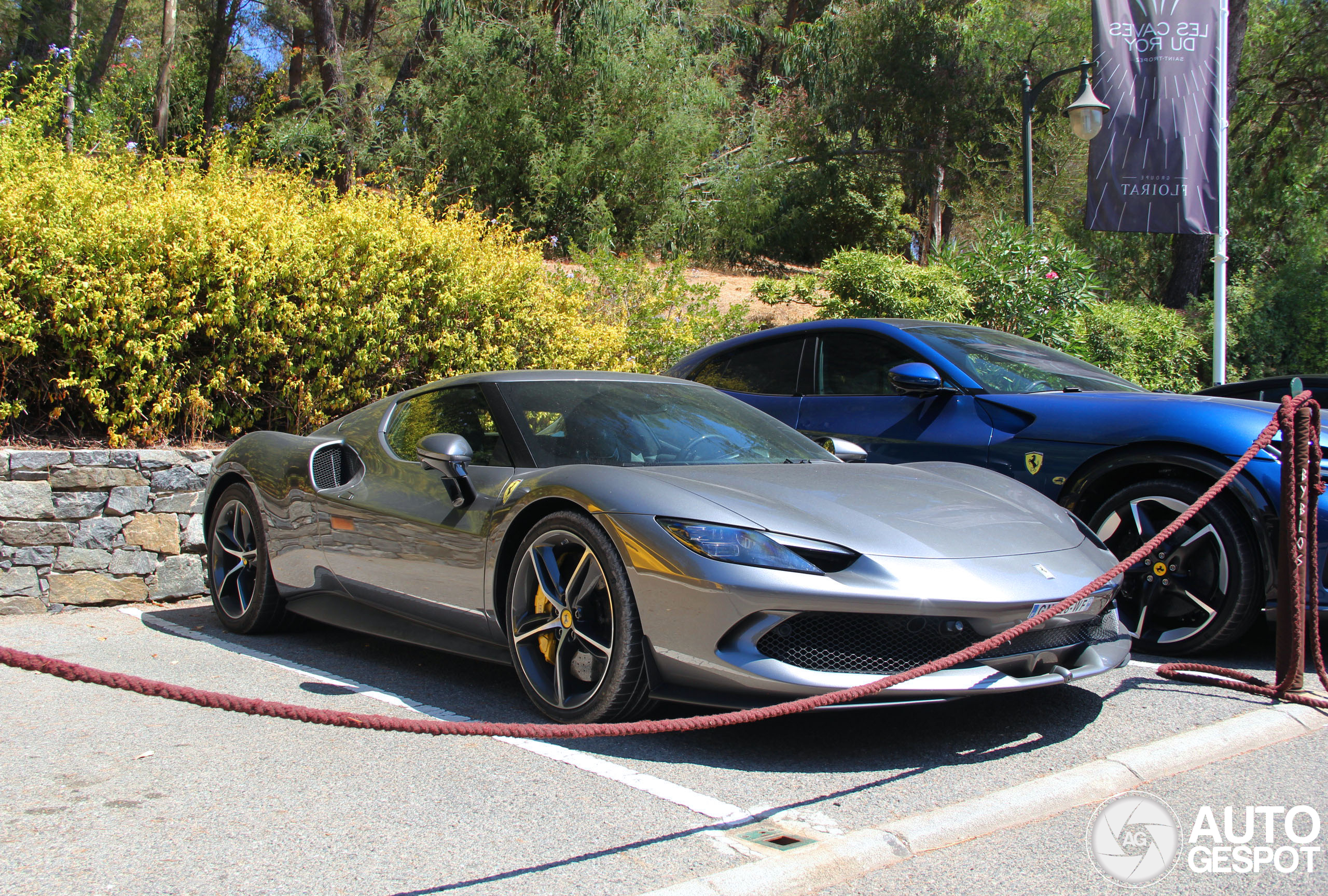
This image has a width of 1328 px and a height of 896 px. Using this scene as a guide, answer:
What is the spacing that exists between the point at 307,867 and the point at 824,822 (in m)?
1.24

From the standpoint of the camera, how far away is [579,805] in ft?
9.25

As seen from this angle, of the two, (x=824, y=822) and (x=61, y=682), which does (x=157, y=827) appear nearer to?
(x=824, y=822)

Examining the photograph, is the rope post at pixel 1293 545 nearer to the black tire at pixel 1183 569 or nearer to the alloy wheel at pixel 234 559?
the black tire at pixel 1183 569

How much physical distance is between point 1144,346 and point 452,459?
12.9m

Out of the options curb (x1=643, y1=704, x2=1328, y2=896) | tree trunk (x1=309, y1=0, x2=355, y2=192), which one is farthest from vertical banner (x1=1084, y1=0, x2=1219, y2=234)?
tree trunk (x1=309, y1=0, x2=355, y2=192)

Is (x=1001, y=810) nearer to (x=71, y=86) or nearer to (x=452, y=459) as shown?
(x=452, y=459)

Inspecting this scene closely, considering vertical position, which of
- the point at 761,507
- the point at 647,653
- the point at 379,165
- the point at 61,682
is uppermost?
the point at 379,165

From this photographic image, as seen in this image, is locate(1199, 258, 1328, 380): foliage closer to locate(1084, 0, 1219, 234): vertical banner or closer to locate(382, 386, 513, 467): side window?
locate(1084, 0, 1219, 234): vertical banner

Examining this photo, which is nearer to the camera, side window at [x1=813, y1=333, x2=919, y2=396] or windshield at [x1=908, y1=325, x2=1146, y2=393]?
windshield at [x1=908, y1=325, x2=1146, y2=393]

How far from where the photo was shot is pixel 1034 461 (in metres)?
4.96

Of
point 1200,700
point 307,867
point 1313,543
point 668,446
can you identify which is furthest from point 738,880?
point 1313,543

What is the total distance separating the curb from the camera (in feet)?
7.51

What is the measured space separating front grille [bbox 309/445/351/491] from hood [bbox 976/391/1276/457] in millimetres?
3078

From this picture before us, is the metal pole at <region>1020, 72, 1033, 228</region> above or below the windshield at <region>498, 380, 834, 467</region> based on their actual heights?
above
